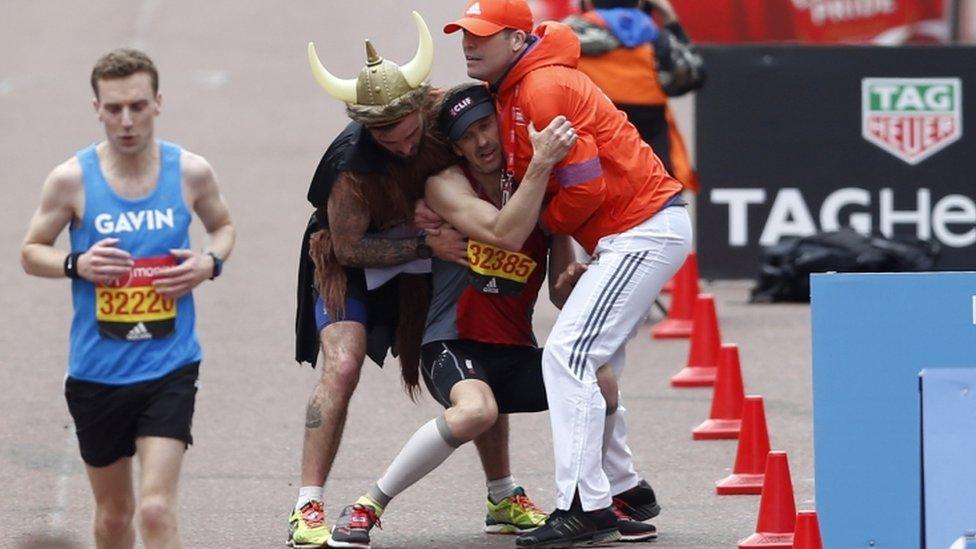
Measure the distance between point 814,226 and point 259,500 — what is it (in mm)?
6207

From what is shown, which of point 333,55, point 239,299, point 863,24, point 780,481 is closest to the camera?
point 780,481

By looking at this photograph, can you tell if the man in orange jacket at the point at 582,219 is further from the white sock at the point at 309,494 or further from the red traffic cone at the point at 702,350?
the red traffic cone at the point at 702,350

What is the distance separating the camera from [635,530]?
7.49 metres

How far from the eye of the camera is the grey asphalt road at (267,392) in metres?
8.07

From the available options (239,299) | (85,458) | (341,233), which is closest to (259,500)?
(341,233)

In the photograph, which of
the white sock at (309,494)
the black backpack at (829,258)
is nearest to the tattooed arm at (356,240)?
the white sock at (309,494)

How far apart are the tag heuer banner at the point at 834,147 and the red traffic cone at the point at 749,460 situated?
210 inches

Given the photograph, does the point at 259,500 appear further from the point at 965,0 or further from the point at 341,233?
the point at 965,0

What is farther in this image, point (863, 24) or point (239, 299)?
point (863, 24)

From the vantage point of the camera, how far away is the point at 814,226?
13.6 m

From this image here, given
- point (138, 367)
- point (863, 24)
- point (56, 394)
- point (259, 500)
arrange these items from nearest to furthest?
point (138, 367), point (259, 500), point (56, 394), point (863, 24)

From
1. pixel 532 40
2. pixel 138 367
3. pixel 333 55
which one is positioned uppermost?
pixel 532 40

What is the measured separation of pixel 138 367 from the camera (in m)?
6.17

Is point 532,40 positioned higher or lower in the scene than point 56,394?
higher
